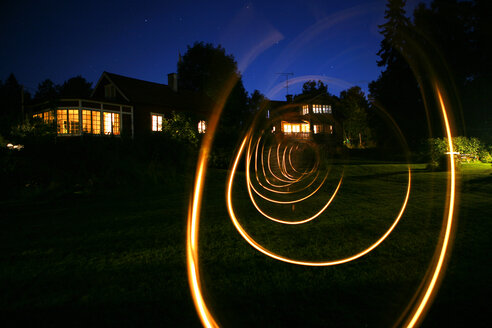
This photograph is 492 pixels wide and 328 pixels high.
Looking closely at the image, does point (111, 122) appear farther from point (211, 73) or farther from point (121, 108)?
point (211, 73)

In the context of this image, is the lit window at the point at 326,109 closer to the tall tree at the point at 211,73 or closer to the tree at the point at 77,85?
the tall tree at the point at 211,73

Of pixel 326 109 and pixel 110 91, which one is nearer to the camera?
pixel 110 91

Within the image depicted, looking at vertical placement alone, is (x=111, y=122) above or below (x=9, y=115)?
above

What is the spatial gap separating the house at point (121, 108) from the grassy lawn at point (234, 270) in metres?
15.1

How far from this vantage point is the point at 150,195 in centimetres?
998

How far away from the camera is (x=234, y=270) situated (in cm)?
390

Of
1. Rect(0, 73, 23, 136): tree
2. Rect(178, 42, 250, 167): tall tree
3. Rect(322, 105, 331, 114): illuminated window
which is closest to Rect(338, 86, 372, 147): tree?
Rect(322, 105, 331, 114): illuminated window

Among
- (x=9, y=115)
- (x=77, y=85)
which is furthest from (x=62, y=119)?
(x=77, y=85)

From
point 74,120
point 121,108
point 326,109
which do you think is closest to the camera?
point 74,120

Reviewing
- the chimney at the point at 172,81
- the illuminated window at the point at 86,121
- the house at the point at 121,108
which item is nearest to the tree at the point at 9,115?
the house at the point at 121,108

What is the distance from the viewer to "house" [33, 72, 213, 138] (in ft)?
73.2

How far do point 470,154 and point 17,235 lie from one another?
926 inches

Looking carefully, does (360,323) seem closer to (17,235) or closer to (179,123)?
(17,235)

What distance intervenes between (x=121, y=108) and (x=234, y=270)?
2480cm
